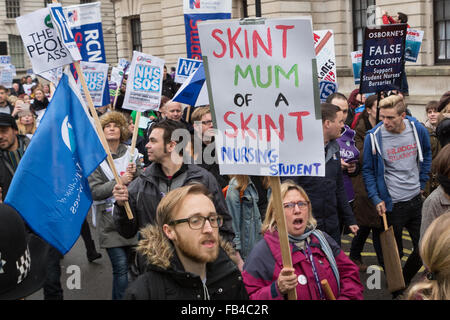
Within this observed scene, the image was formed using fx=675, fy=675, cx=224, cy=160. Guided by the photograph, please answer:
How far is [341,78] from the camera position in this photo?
22078 mm

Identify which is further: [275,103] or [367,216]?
[367,216]

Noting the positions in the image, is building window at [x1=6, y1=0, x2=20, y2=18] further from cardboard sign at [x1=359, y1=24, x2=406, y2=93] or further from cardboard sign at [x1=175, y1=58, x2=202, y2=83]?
cardboard sign at [x1=359, y1=24, x2=406, y2=93]

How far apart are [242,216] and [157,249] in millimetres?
2408

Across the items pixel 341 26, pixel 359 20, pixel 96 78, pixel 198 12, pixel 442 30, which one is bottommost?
pixel 96 78

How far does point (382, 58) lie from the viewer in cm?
795

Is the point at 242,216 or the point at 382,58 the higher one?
the point at 382,58

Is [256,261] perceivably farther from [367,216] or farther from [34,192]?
[367,216]

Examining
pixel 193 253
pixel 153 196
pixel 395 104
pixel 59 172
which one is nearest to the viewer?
pixel 193 253

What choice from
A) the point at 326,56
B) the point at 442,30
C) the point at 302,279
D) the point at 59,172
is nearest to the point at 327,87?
the point at 326,56

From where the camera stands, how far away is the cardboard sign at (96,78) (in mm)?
9492

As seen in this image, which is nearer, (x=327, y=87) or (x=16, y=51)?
(x=327, y=87)

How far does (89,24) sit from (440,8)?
1258cm

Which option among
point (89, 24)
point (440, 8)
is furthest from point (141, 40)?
point (89, 24)

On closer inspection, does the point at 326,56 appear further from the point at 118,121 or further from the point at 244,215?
the point at 244,215
